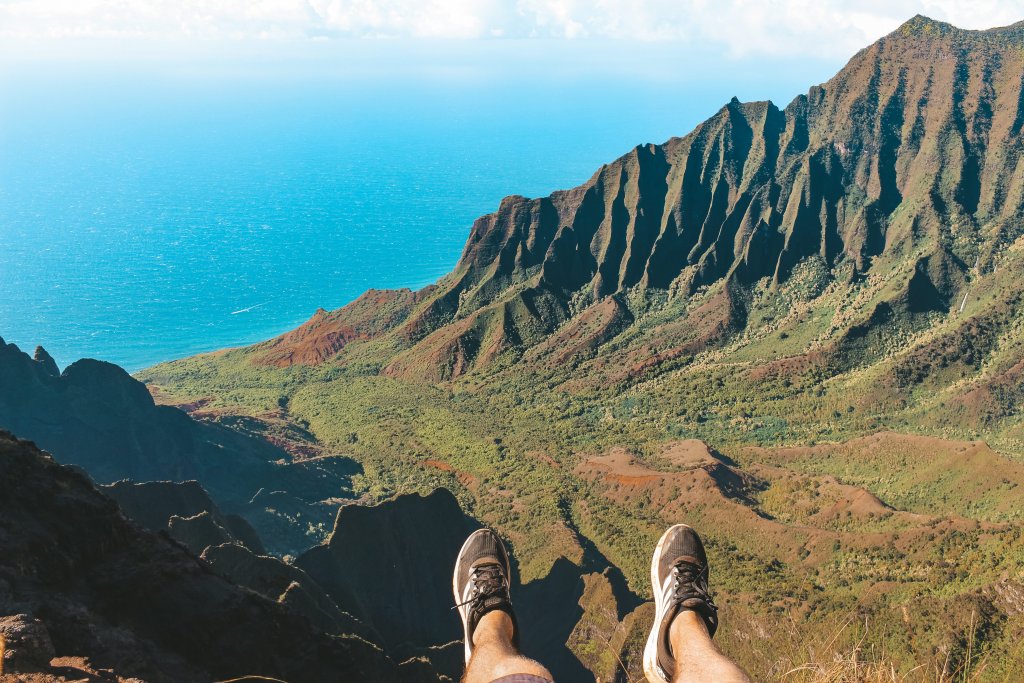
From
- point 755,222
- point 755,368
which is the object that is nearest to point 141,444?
point 755,368

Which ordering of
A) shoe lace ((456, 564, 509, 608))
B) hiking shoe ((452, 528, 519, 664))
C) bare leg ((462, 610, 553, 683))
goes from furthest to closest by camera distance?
1. shoe lace ((456, 564, 509, 608))
2. hiking shoe ((452, 528, 519, 664))
3. bare leg ((462, 610, 553, 683))

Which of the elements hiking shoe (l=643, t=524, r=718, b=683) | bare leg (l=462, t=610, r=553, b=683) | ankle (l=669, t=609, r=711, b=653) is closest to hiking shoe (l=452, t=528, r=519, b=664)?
bare leg (l=462, t=610, r=553, b=683)

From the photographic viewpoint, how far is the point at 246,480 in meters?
68.6

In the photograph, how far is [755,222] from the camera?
11138cm

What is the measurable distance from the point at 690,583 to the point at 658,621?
82cm

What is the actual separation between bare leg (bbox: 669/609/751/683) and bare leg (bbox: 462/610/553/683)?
182cm

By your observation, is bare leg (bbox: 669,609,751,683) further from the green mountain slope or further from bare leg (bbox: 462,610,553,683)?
the green mountain slope

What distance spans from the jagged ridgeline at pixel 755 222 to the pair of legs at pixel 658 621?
85.4 metres

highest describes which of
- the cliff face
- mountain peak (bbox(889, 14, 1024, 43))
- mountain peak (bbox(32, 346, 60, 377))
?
mountain peak (bbox(889, 14, 1024, 43))

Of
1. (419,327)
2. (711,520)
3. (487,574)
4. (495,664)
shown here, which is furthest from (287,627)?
(419,327)

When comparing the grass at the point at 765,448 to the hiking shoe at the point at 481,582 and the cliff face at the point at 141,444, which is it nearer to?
the cliff face at the point at 141,444

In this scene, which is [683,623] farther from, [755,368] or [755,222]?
[755,222]

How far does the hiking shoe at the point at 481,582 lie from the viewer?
11539 mm

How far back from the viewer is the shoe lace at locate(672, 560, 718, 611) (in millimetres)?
10992
